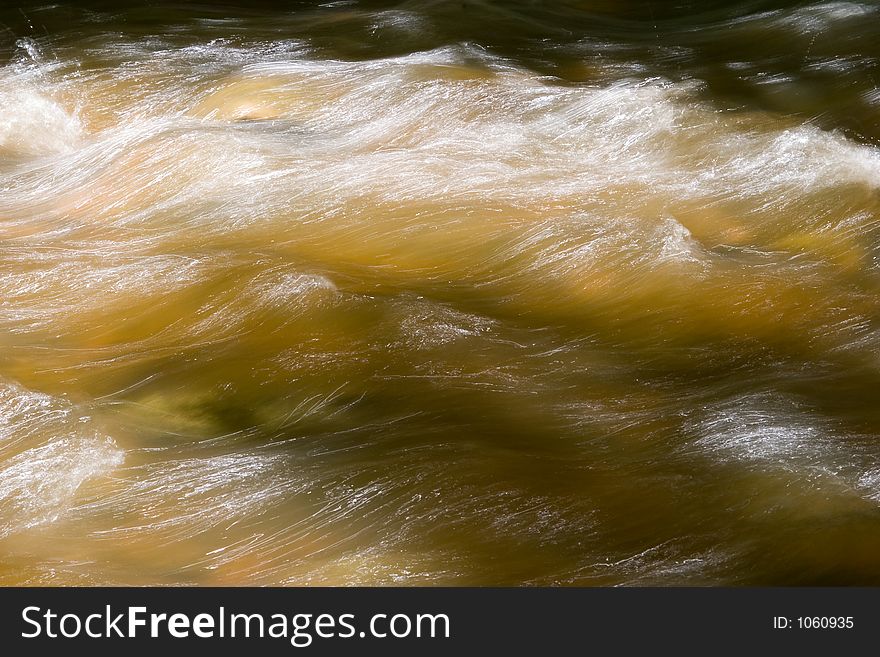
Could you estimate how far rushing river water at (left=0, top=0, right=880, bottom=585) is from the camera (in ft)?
5.96

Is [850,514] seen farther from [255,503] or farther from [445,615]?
[255,503]

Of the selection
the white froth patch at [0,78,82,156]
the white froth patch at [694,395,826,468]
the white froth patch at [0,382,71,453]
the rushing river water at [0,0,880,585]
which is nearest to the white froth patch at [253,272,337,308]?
the rushing river water at [0,0,880,585]

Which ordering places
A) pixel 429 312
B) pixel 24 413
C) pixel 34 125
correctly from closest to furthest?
pixel 24 413 → pixel 429 312 → pixel 34 125

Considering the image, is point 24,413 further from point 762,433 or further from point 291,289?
point 762,433

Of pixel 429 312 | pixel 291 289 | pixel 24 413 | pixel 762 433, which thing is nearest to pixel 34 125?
pixel 291 289

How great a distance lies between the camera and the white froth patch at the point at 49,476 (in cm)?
180

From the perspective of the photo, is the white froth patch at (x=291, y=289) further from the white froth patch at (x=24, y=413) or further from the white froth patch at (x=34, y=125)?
the white froth patch at (x=34, y=125)

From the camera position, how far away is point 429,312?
7.87 feet

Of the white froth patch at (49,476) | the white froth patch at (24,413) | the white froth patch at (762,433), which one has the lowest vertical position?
the white froth patch at (762,433)

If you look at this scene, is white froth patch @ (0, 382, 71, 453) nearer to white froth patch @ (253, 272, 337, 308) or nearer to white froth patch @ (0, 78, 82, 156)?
white froth patch @ (253, 272, 337, 308)

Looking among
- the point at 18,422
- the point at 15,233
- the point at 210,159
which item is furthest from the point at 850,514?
the point at 15,233

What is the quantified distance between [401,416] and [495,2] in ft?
10.7

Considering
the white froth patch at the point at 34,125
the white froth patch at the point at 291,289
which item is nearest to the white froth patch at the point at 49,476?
the white froth patch at the point at 291,289

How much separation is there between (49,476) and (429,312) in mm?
974
